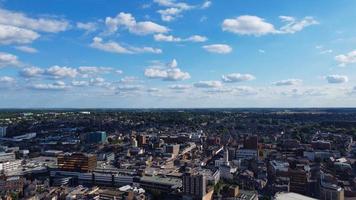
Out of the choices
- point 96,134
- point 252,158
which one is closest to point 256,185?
point 252,158

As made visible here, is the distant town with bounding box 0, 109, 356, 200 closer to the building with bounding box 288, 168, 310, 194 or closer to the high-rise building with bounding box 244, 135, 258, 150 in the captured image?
the building with bounding box 288, 168, 310, 194

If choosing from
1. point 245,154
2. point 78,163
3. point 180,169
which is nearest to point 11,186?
point 78,163

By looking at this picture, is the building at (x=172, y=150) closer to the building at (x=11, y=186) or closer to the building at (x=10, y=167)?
the building at (x=10, y=167)

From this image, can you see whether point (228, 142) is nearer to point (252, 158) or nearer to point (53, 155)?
point (252, 158)

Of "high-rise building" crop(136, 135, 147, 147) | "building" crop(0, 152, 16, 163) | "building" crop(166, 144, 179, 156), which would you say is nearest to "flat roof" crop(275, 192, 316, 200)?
"building" crop(166, 144, 179, 156)

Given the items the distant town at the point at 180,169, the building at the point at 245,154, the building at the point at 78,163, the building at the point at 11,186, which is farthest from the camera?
the building at the point at 245,154

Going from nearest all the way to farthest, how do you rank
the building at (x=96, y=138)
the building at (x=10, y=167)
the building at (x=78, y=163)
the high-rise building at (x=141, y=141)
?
the building at (x=78, y=163) < the building at (x=10, y=167) < the high-rise building at (x=141, y=141) < the building at (x=96, y=138)

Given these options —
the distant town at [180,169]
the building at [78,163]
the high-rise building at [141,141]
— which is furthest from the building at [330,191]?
the high-rise building at [141,141]
